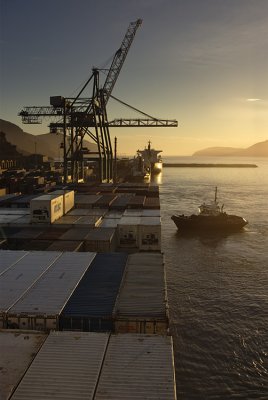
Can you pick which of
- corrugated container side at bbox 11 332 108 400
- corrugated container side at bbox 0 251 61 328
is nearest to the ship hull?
corrugated container side at bbox 0 251 61 328

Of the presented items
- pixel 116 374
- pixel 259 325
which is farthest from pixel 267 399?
pixel 116 374

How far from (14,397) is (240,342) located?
1845 cm

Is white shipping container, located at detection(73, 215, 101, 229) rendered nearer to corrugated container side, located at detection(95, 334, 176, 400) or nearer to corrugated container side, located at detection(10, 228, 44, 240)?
corrugated container side, located at detection(10, 228, 44, 240)

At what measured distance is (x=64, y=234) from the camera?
33.8m

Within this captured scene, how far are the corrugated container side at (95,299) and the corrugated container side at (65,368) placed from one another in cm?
180

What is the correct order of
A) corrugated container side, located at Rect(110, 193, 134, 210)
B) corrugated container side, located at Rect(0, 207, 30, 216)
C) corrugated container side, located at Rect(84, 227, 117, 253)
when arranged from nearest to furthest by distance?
1. corrugated container side, located at Rect(84, 227, 117, 253)
2. corrugated container side, located at Rect(0, 207, 30, 216)
3. corrugated container side, located at Rect(110, 193, 134, 210)

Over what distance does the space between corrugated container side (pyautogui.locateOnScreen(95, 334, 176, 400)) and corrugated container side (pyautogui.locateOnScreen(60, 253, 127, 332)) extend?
2.19 meters

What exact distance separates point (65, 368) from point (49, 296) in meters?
6.61

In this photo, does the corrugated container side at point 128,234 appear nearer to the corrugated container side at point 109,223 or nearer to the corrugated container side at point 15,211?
the corrugated container side at point 109,223

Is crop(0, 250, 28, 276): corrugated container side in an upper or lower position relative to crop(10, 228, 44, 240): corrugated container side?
upper

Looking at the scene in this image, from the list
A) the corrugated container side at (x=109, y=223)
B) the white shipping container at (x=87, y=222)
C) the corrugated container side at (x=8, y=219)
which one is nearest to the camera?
the white shipping container at (x=87, y=222)

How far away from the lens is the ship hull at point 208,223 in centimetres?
6375

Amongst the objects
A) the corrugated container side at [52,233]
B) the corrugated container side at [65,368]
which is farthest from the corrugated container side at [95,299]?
the corrugated container side at [52,233]

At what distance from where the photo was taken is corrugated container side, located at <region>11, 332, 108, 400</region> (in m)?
11.5
